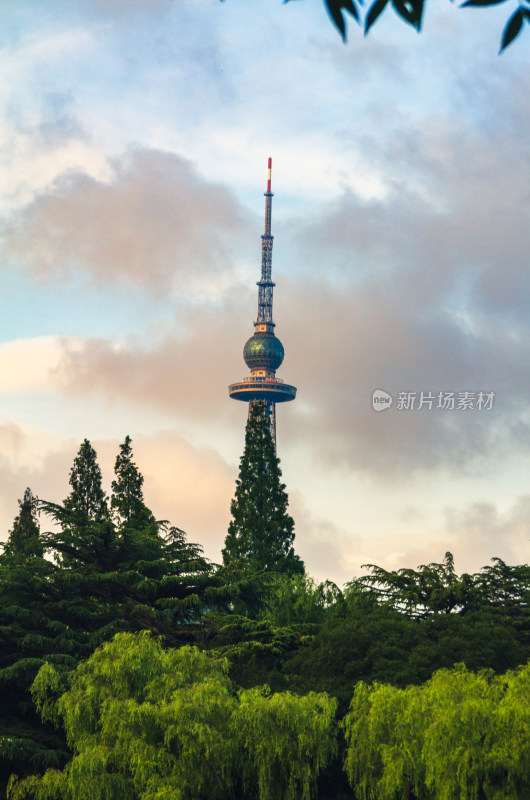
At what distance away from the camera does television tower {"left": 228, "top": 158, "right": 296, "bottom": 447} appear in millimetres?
167500

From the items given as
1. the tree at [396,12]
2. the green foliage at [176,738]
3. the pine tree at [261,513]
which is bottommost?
the green foliage at [176,738]

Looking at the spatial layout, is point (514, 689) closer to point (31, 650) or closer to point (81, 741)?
point (81, 741)

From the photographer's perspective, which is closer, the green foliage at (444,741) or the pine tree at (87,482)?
the green foliage at (444,741)

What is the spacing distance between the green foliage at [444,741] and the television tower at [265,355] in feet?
441

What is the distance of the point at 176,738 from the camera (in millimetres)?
27922

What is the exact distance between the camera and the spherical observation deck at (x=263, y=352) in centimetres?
17162

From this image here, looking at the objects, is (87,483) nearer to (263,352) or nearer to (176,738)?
(176,738)

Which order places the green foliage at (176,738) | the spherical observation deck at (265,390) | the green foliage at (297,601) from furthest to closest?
1. the spherical observation deck at (265,390)
2. the green foliage at (297,601)
3. the green foliage at (176,738)

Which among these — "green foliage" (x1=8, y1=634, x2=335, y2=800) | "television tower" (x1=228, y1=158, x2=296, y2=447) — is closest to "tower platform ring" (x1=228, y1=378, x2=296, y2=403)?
"television tower" (x1=228, y1=158, x2=296, y2=447)

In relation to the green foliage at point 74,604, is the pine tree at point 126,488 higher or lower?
higher

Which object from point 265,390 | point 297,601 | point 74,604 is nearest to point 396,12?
point 74,604

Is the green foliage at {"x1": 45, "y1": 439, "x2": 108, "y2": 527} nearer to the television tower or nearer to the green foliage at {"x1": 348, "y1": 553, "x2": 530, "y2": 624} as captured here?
the green foliage at {"x1": 348, "y1": 553, "x2": 530, "y2": 624}

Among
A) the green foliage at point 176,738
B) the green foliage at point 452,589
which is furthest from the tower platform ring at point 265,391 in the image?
the green foliage at point 176,738

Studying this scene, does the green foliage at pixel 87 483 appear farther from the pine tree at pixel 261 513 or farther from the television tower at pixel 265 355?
the television tower at pixel 265 355
